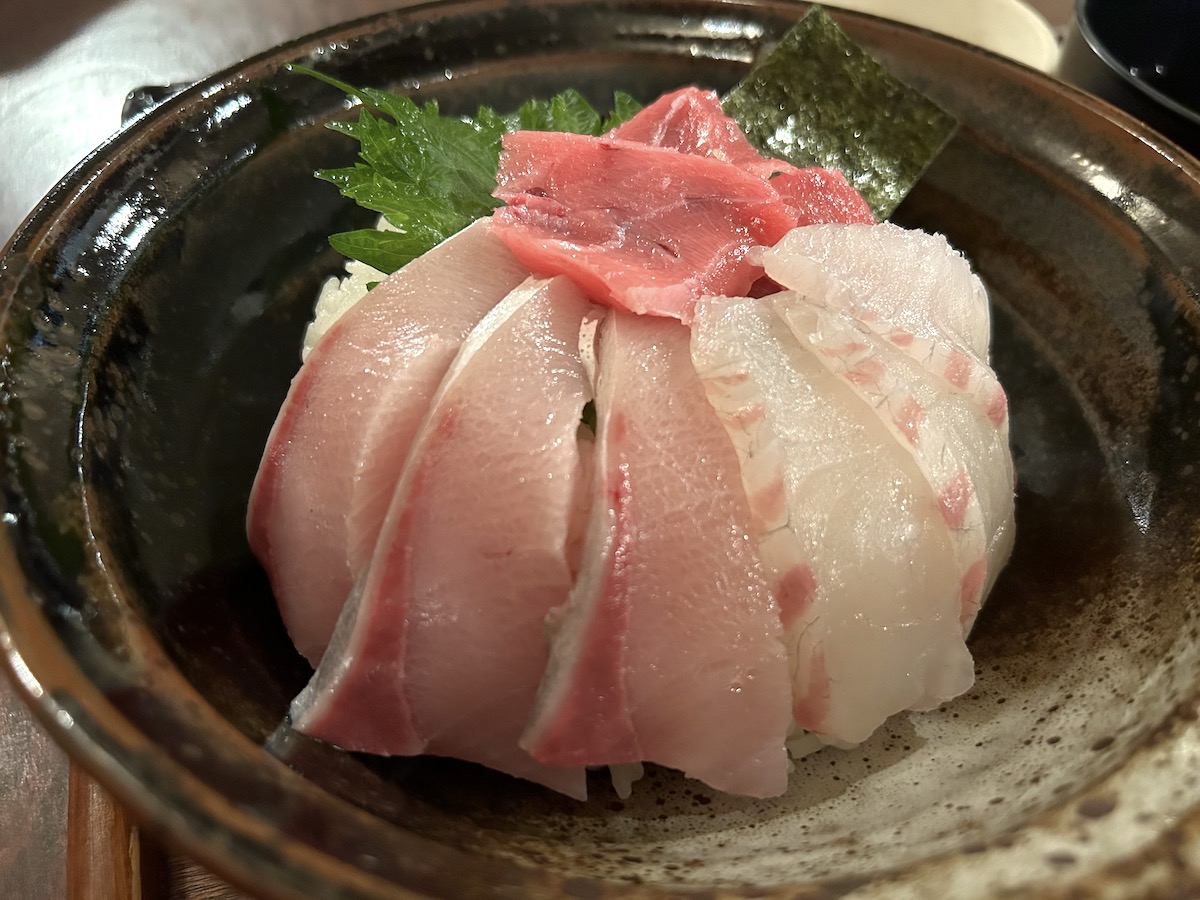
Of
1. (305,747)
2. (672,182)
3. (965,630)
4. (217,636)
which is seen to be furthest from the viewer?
(672,182)

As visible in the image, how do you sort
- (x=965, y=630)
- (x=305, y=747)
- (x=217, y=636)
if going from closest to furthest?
(x=305, y=747) → (x=217, y=636) → (x=965, y=630)

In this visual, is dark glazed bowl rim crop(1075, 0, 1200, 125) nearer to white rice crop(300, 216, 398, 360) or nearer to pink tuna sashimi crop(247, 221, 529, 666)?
pink tuna sashimi crop(247, 221, 529, 666)

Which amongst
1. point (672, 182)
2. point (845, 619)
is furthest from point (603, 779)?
point (672, 182)

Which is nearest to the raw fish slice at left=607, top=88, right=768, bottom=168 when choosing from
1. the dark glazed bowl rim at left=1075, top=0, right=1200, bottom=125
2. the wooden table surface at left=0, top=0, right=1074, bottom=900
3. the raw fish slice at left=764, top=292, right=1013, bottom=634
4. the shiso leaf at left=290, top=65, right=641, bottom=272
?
Result: the shiso leaf at left=290, top=65, right=641, bottom=272

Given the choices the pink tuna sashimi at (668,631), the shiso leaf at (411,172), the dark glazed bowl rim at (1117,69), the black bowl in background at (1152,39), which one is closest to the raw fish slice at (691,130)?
the shiso leaf at (411,172)

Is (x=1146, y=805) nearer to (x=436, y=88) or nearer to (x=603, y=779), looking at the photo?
(x=603, y=779)
